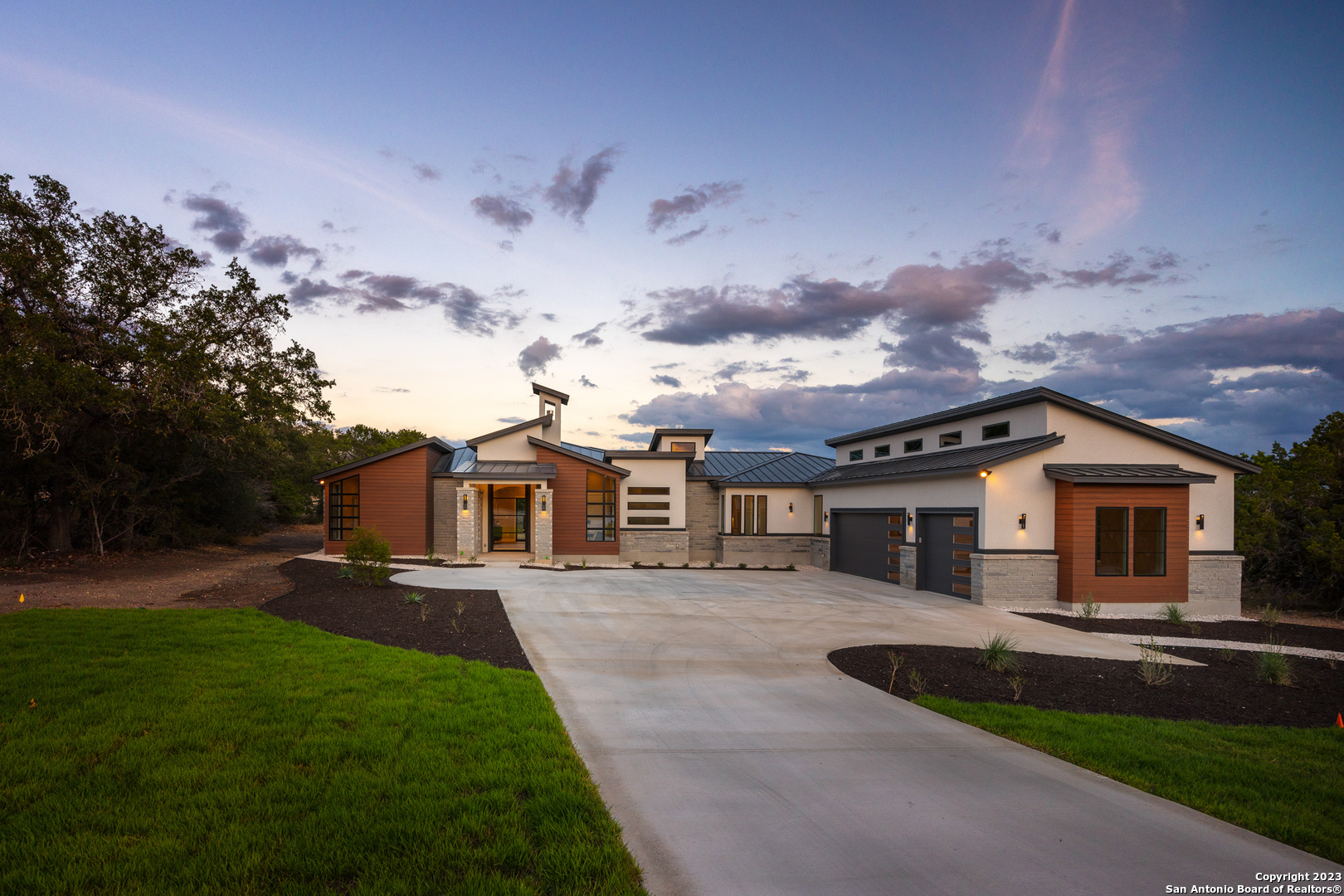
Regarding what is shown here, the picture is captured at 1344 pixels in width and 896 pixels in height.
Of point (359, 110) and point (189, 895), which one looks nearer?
point (189, 895)

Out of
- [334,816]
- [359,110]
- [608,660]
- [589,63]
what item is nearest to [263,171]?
[359,110]

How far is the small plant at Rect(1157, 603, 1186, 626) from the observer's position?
1301 cm

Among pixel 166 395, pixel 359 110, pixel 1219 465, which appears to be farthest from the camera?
pixel 166 395

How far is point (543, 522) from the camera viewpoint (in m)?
21.6

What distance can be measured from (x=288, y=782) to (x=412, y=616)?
6.84 metres

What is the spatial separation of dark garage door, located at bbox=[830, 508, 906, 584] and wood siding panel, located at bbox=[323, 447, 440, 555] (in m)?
15.3

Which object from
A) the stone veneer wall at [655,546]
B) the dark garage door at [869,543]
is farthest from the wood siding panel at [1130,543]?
the stone veneer wall at [655,546]

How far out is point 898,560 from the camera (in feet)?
59.6

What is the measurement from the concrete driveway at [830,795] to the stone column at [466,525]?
13.5 m

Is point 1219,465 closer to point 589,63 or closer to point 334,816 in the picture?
point 589,63

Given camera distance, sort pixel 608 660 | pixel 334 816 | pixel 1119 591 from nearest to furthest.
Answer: pixel 334 816 < pixel 608 660 < pixel 1119 591

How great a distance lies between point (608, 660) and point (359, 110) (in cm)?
1235

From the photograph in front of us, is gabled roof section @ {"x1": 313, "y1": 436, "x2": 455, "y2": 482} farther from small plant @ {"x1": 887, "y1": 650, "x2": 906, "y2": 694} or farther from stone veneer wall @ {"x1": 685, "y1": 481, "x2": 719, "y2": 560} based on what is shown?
small plant @ {"x1": 887, "y1": 650, "x2": 906, "y2": 694}

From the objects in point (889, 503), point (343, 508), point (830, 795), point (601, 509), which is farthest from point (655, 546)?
point (830, 795)
